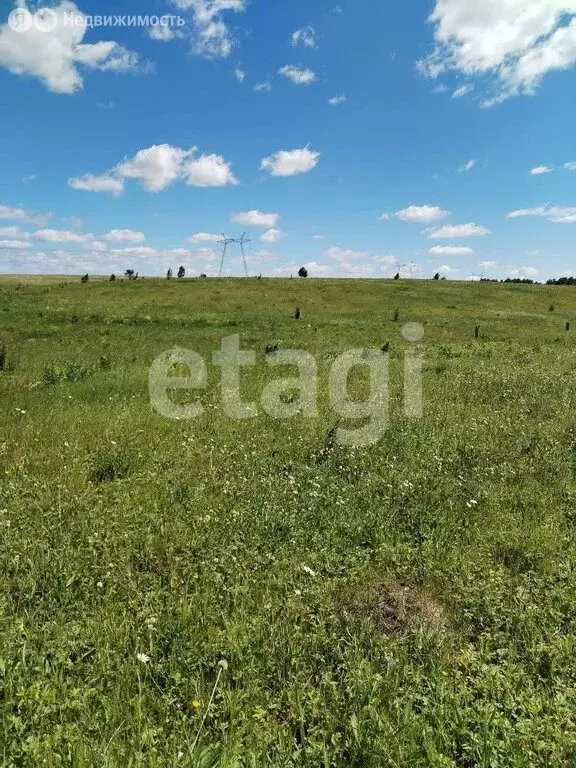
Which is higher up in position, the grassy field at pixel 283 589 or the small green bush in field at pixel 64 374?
the small green bush in field at pixel 64 374

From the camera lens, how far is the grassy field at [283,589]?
4.06 m

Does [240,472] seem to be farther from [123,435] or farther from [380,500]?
[123,435]

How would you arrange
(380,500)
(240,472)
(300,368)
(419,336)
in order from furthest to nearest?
1. (419,336)
2. (300,368)
3. (240,472)
4. (380,500)

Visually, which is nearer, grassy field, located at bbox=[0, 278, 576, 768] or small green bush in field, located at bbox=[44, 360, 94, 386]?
grassy field, located at bbox=[0, 278, 576, 768]

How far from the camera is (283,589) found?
5.86m

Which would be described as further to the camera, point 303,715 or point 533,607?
point 533,607

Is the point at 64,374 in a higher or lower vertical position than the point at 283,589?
higher

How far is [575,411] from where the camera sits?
13273mm

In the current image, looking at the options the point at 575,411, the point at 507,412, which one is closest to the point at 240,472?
the point at 507,412

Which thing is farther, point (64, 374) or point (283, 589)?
point (64, 374)

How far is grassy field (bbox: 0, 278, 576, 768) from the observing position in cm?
406

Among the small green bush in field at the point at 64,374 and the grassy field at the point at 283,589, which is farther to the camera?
the small green bush in field at the point at 64,374

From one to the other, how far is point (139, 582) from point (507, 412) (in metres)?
10.5

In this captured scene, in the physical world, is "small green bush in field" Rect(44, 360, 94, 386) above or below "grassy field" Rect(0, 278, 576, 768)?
above
